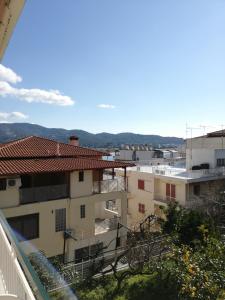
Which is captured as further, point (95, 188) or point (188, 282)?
point (95, 188)

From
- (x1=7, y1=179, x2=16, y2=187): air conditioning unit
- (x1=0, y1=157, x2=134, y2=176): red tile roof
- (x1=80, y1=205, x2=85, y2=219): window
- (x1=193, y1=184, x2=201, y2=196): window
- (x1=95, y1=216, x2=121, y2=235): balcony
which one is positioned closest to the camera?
(x1=0, y1=157, x2=134, y2=176): red tile roof

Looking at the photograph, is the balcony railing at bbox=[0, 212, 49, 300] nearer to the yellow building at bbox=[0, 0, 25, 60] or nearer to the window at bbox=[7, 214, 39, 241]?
the yellow building at bbox=[0, 0, 25, 60]

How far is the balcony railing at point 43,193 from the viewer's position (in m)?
14.4

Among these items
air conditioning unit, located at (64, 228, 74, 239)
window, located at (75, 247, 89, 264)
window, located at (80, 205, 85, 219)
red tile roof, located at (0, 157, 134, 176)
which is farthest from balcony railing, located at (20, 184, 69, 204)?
window, located at (75, 247, 89, 264)

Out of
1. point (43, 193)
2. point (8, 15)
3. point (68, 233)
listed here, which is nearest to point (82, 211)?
point (68, 233)

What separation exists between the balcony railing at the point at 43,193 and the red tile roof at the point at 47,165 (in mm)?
1008

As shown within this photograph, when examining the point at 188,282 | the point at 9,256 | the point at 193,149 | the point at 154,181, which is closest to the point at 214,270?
the point at 188,282

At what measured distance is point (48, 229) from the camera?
49.0 ft

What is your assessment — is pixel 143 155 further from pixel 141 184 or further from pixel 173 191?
pixel 173 191

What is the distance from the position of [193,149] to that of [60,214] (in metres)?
15.6

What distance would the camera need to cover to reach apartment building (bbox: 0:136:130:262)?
14.0 metres

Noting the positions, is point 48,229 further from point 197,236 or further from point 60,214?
point 197,236

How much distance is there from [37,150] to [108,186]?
4462mm

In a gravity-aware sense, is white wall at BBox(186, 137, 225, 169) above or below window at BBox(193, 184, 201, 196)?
above
